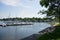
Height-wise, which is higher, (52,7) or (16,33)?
(52,7)

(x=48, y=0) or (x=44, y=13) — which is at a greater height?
(x=48, y=0)

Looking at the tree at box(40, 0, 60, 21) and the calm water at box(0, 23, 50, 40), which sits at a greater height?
the tree at box(40, 0, 60, 21)

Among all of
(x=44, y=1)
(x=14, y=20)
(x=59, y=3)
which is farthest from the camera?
(x=14, y=20)

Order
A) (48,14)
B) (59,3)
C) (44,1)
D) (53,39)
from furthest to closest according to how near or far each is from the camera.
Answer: (48,14) → (44,1) → (59,3) → (53,39)

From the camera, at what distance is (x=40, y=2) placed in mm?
30094

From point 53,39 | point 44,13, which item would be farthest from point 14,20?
point 53,39

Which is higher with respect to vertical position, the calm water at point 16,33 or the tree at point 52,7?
the tree at point 52,7

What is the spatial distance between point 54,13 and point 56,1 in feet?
9.73

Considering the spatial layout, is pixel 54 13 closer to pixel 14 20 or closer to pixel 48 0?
pixel 48 0

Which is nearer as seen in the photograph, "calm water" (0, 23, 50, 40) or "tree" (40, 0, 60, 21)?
"tree" (40, 0, 60, 21)

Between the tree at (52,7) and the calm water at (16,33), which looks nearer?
the tree at (52,7)

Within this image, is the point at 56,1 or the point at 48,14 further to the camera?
the point at 48,14

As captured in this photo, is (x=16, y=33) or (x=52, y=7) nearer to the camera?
(x=52, y=7)

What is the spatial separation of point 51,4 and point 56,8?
3.03 feet
